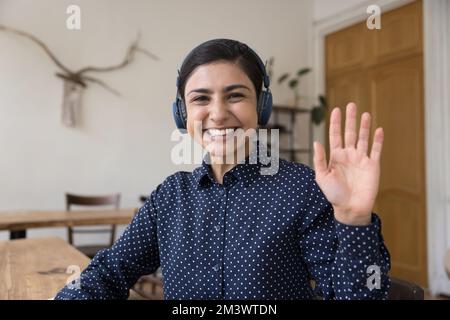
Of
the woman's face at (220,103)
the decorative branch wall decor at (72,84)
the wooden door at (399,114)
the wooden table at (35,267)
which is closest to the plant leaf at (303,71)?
the wooden door at (399,114)

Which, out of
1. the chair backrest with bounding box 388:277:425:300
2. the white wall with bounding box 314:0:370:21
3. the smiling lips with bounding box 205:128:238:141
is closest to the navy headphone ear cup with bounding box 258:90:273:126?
the smiling lips with bounding box 205:128:238:141

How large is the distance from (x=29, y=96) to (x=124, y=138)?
30.7 inches

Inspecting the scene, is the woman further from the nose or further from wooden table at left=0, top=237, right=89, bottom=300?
wooden table at left=0, top=237, right=89, bottom=300

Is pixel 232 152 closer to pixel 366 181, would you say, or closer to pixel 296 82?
pixel 366 181

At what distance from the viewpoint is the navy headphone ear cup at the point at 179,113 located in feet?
2.66

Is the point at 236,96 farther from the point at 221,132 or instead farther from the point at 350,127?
the point at 350,127

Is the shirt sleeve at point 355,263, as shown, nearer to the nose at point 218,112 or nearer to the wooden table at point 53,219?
the nose at point 218,112

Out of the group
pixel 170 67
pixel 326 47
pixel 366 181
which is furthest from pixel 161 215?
pixel 326 47

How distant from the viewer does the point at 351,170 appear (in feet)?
1.96

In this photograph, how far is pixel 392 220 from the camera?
3838mm

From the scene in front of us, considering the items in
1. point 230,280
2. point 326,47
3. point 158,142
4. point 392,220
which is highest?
point 326,47

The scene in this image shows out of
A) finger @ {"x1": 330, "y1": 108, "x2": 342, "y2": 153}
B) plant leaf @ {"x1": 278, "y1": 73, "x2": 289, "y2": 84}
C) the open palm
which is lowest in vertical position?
the open palm

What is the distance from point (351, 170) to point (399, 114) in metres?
3.44

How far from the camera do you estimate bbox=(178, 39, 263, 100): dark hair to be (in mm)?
741
